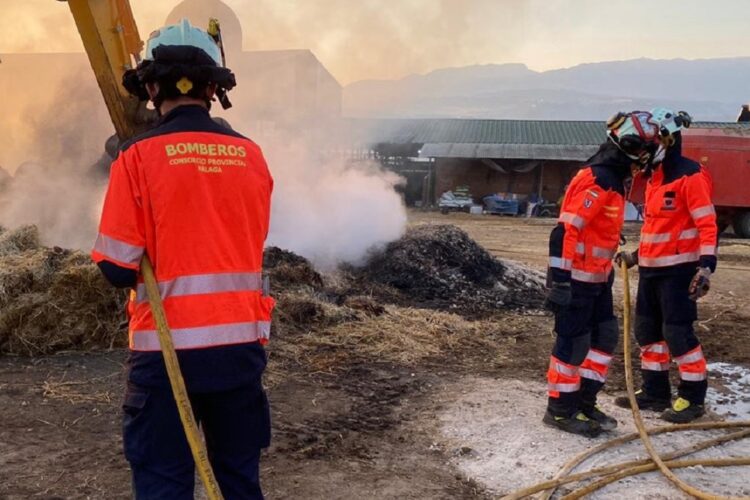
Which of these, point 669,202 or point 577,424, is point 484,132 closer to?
point 669,202

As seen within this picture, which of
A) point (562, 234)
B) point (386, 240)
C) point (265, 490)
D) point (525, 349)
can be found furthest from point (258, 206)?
point (386, 240)

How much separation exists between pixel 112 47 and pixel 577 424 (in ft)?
17.4

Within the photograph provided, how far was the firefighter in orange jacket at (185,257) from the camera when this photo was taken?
221cm

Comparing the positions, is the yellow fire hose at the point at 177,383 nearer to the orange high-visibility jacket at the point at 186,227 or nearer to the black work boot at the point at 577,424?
the orange high-visibility jacket at the point at 186,227

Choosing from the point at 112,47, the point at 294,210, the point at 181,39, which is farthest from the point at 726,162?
the point at 181,39

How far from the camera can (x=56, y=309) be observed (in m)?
6.10

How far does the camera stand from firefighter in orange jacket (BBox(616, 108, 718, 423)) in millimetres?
4766

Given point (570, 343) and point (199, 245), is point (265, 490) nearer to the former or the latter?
point (199, 245)

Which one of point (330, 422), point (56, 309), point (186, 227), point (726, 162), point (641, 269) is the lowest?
point (330, 422)

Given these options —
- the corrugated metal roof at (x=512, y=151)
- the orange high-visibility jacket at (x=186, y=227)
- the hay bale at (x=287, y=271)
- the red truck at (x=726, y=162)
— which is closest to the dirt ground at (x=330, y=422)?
the orange high-visibility jacket at (x=186, y=227)

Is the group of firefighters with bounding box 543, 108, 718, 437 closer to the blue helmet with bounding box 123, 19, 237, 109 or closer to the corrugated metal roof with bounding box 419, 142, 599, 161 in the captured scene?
the blue helmet with bounding box 123, 19, 237, 109

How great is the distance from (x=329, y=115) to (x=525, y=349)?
19.4 meters

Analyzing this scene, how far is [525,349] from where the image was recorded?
6.89m

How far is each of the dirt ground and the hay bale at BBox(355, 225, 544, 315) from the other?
5.35ft
